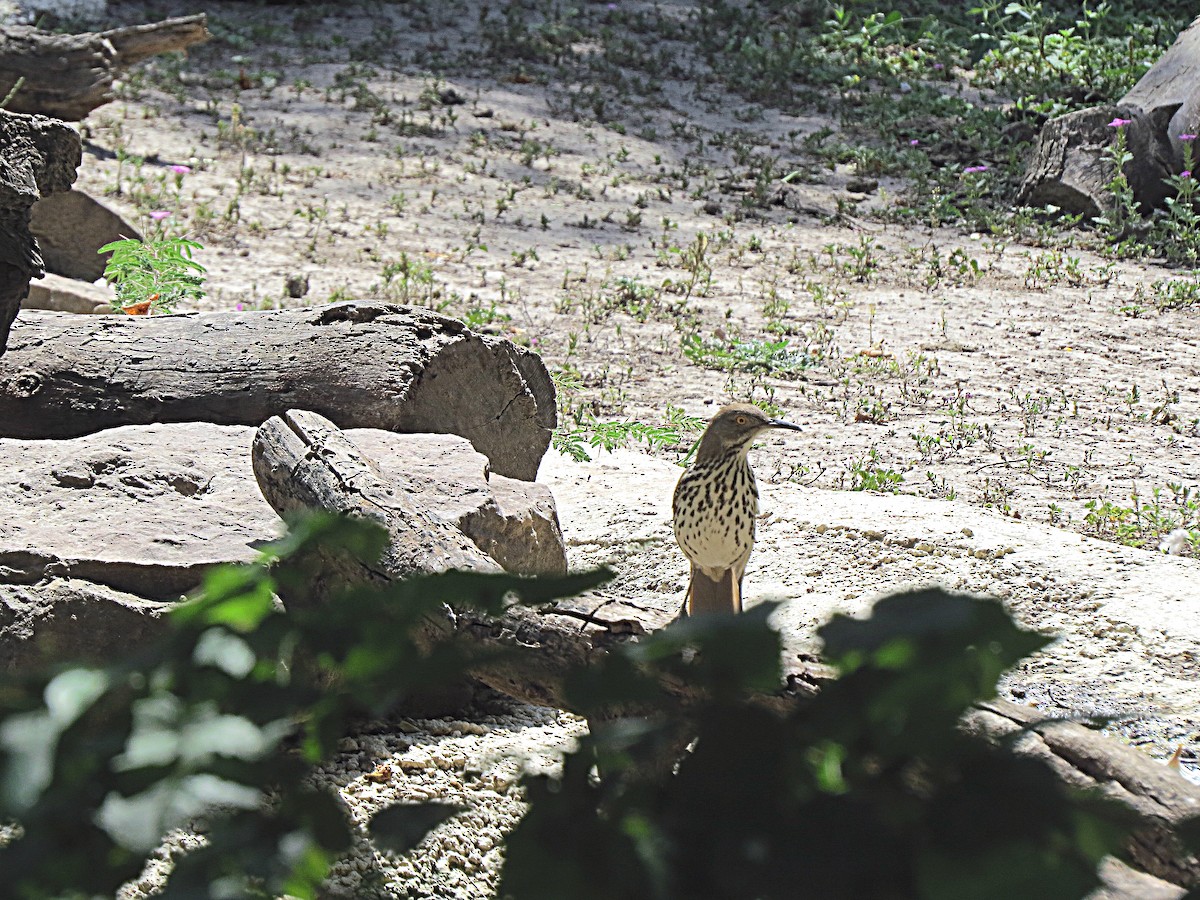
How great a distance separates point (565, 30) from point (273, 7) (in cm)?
357

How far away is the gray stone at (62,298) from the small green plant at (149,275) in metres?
0.56

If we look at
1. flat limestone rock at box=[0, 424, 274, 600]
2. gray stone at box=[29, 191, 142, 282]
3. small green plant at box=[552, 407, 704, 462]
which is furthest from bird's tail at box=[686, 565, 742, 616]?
gray stone at box=[29, 191, 142, 282]

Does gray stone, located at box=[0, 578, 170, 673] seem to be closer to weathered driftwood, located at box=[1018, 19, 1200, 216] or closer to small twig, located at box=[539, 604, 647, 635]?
small twig, located at box=[539, 604, 647, 635]

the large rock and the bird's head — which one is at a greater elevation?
the bird's head

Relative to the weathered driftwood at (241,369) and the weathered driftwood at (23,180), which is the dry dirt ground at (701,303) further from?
the weathered driftwood at (23,180)

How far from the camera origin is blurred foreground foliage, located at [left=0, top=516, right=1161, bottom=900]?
32.8 inches

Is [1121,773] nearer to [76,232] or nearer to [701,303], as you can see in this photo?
[701,303]

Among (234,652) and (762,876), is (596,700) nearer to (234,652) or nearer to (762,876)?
(762,876)

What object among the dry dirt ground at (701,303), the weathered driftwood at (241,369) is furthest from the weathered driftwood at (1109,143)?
the weathered driftwood at (241,369)

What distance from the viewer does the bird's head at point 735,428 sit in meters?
3.70

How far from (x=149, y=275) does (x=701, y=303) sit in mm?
3683

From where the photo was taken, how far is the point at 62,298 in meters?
6.50

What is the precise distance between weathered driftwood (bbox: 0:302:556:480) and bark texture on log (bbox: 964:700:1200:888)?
8.84 ft

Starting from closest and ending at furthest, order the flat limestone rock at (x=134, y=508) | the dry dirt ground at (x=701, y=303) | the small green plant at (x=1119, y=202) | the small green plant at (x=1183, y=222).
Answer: the flat limestone rock at (x=134, y=508) < the dry dirt ground at (x=701, y=303) < the small green plant at (x=1183, y=222) < the small green plant at (x=1119, y=202)
